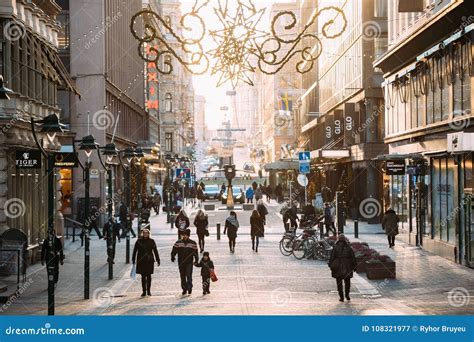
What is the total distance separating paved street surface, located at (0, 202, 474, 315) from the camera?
1644 centimetres

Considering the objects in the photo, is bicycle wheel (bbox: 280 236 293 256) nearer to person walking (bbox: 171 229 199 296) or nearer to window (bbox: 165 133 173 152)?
person walking (bbox: 171 229 199 296)

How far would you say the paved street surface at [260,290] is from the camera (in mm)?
16438

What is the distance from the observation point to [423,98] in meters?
31.3

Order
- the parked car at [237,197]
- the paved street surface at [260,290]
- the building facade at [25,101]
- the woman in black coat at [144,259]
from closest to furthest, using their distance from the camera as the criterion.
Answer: the paved street surface at [260,290] → the woman in black coat at [144,259] → the building facade at [25,101] → the parked car at [237,197]

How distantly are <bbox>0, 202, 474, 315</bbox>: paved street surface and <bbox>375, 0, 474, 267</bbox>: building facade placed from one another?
4.88 ft

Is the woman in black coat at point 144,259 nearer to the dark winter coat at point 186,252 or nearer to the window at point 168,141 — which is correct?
the dark winter coat at point 186,252

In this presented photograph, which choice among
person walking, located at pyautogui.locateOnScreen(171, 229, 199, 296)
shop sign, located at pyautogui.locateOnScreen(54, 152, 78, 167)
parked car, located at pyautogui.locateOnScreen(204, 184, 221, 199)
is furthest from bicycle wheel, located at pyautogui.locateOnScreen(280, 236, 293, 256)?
parked car, located at pyautogui.locateOnScreen(204, 184, 221, 199)

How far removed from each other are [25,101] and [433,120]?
14.2 m

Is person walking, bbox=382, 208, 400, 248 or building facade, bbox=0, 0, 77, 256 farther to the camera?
person walking, bbox=382, 208, 400, 248

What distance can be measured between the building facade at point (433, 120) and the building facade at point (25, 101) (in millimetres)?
12380

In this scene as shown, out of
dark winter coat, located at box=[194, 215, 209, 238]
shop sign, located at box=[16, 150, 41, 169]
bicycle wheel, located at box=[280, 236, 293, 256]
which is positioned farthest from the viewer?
dark winter coat, located at box=[194, 215, 209, 238]

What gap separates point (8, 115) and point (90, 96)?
75.9 feet

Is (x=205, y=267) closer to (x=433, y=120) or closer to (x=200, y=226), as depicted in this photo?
(x=200, y=226)

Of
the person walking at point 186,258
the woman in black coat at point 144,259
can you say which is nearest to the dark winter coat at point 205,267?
the person walking at point 186,258
